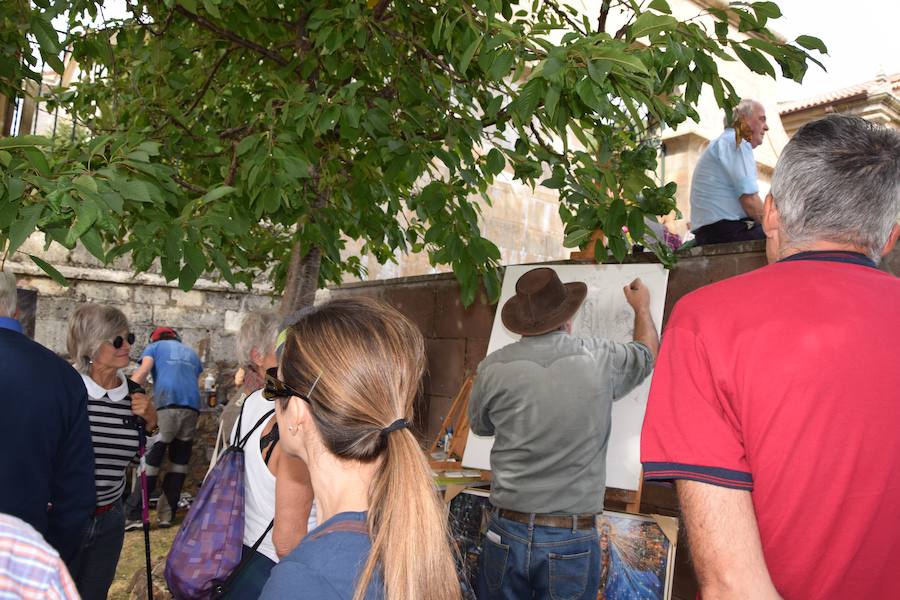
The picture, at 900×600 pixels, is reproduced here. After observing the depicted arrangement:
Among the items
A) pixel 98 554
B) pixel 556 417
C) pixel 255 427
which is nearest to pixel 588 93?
pixel 556 417

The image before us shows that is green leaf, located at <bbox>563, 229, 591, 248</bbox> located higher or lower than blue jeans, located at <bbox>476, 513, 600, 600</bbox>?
higher

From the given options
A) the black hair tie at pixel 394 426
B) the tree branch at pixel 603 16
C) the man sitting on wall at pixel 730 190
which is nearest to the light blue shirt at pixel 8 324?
the black hair tie at pixel 394 426

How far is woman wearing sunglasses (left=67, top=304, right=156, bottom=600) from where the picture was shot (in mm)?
2885

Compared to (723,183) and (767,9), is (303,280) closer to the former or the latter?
(723,183)

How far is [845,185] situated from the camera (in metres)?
1.34

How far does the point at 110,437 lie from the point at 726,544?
8.60ft

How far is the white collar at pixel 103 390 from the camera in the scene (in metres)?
2.98

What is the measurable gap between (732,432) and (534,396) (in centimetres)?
153

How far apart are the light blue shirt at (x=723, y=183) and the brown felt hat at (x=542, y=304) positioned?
0.86 meters

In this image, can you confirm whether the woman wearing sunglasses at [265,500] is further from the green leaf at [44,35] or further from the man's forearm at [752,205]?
the man's forearm at [752,205]

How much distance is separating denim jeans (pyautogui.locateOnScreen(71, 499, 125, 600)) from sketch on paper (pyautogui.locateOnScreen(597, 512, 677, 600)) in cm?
205

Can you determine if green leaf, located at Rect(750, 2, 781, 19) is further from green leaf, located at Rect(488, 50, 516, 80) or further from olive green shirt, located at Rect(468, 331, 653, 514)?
olive green shirt, located at Rect(468, 331, 653, 514)

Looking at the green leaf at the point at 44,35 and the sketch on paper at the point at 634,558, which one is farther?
the sketch on paper at the point at 634,558

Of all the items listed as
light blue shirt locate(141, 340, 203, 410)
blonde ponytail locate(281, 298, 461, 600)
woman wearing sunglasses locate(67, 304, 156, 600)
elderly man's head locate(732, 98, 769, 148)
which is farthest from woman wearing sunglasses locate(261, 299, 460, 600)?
light blue shirt locate(141, 340, 203, 410)
